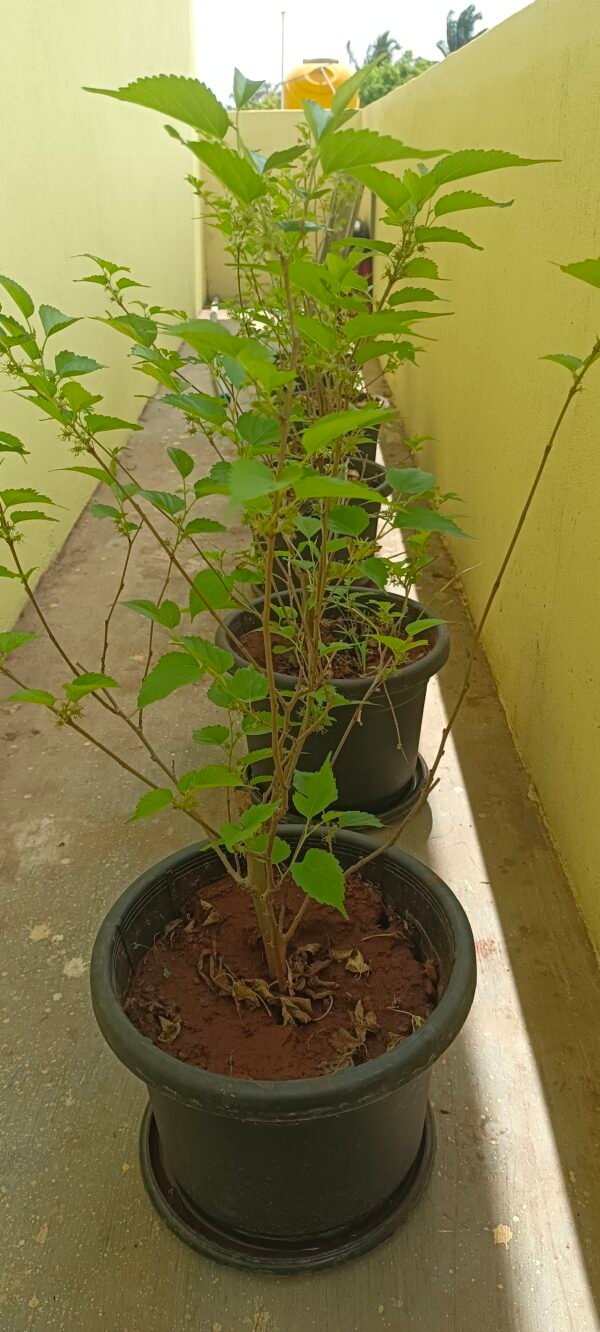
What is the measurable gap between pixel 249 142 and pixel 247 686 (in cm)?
885

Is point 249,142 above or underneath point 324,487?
above

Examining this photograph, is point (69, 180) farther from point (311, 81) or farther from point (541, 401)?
point (311, 81)

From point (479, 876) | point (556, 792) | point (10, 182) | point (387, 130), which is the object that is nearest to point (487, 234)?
point (10, 182)

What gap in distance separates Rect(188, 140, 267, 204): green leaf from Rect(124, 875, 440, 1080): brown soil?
2.83 feet

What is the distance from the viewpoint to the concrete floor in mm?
1030

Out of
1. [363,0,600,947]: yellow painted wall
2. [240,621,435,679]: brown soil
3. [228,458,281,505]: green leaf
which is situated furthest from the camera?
[240,621,435,679]: brown soil

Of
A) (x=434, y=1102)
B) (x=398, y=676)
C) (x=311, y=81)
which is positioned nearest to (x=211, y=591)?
(x=398, y=676)

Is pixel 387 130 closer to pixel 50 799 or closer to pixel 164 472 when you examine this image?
pixel 164 472

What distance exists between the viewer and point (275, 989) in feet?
3.61

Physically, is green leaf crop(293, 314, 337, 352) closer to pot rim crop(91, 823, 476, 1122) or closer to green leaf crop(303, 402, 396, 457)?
green leaf crop(303, 402, 396, 457)

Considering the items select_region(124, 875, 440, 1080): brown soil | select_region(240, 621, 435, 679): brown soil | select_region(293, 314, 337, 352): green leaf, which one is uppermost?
select_region(293, 314, 337, 352): green leaf

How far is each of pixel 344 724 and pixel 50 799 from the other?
25.9 inches

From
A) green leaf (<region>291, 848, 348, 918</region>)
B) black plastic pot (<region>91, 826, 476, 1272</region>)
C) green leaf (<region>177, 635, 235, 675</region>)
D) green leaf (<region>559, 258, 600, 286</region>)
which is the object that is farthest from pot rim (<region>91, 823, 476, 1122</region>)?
green leaf (<region>559, 258, 600, 286</region>)

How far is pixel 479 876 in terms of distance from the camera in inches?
64.7
